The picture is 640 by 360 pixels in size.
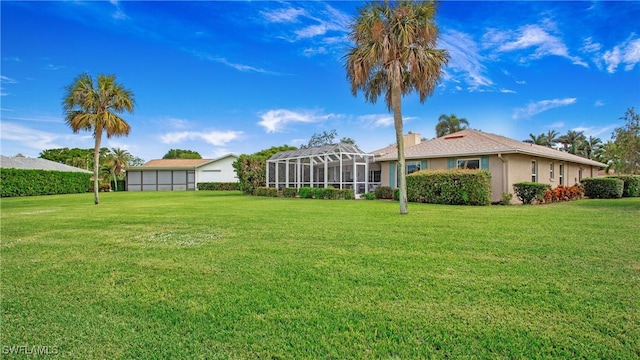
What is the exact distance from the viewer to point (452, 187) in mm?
15211

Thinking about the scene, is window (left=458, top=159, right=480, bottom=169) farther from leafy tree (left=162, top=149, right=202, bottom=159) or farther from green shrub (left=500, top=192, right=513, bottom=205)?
leafy tree (left=162, top=149, right=202, bottom=159)

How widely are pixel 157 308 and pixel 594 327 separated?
4210 mm

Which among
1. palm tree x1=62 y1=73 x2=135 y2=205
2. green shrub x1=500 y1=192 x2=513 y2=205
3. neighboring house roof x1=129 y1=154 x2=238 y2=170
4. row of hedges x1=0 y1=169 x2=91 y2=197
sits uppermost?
palm tree x1=62 y1=73 x2=135 y2=205

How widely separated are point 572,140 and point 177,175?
57.8 meters

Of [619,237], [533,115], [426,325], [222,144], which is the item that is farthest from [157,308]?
[222,144]

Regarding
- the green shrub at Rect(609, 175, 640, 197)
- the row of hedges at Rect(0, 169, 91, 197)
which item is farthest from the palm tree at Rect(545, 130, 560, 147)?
the row of hedges at Rect(0, 169, 91, 197)

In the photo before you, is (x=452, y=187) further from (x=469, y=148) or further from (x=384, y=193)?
(x=384, y=193)

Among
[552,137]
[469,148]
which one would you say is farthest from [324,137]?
[552,137]

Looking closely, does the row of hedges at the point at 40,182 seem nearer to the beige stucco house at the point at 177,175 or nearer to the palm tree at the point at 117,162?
the palm tree at the point at 117,162

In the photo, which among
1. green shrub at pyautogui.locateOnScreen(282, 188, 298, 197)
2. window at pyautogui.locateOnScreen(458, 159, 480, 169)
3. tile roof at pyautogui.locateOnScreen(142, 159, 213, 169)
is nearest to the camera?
window at pyautogui.locateOnScreen(458, 159, 480, 169)

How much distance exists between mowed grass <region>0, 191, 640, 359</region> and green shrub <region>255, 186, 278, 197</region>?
17.0 m

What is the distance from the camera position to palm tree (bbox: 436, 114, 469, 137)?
125 feet

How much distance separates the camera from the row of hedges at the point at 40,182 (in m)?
28.2

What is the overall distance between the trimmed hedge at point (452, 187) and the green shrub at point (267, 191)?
423 inches
